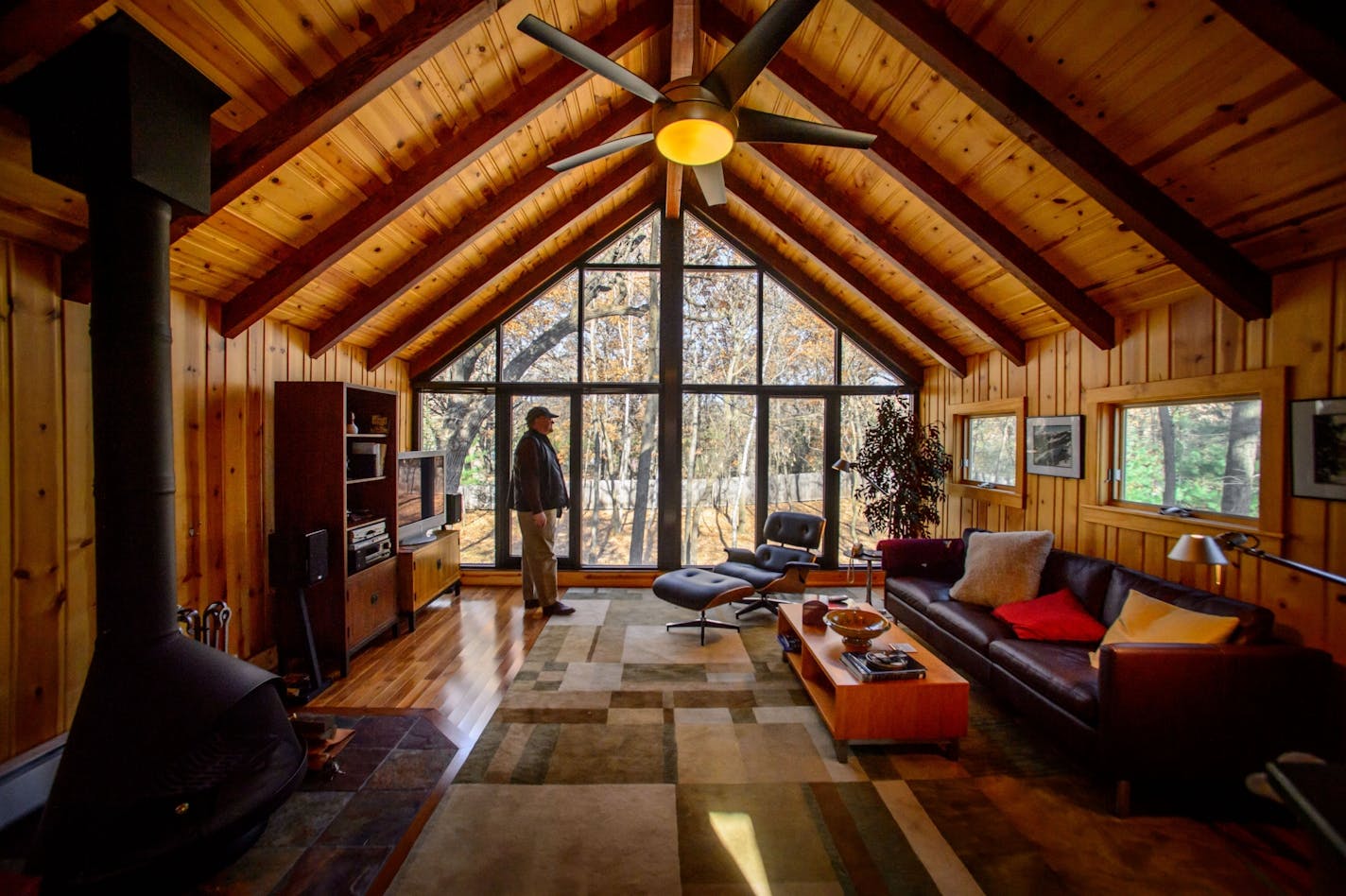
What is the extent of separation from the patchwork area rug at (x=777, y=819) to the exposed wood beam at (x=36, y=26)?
283cm

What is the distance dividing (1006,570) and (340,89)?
441 cm

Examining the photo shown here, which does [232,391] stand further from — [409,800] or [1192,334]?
[1192,334]

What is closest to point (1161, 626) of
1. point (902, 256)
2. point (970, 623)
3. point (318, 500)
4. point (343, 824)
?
point (970, 623)

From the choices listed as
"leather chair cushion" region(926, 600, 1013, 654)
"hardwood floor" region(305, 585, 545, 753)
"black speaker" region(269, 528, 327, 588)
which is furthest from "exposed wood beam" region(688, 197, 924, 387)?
"black speaker" region(269, 528, 327, 588)

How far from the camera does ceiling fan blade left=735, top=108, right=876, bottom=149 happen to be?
84.9 inches

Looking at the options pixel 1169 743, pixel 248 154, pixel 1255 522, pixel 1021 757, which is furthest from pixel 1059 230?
pixel 248 154

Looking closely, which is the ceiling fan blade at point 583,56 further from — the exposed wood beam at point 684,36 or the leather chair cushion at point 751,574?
the leather chair cushion at point 751,574

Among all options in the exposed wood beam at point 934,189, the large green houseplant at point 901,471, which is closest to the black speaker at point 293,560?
the exposed wood beam at point 934,189

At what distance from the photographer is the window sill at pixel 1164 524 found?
259 cm

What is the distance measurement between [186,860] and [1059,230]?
15.3 ft

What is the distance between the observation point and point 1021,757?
2.55 metres

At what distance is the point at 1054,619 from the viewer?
3008 mm

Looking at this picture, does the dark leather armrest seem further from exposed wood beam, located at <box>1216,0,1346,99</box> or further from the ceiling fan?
the ceiling fan

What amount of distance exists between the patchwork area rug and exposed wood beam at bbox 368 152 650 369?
3102 mm
